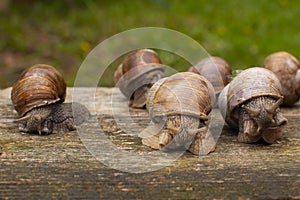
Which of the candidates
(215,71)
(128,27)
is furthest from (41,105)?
(128,27)

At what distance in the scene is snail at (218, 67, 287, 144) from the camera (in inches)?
77.2

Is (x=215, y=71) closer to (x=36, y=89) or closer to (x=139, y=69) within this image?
(x=139, y=69)

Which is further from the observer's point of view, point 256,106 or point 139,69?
point 139,69

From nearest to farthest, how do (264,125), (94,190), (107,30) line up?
(94,190), (264,125), (107,30)

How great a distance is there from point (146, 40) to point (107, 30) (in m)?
0.57

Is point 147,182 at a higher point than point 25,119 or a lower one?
lower

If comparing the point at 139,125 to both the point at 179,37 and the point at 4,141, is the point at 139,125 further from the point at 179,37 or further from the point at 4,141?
the point at 179,37

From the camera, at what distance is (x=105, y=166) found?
1.79m

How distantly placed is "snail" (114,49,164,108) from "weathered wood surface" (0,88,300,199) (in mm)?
436

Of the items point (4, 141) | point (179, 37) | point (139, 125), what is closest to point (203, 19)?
point (179, 37)

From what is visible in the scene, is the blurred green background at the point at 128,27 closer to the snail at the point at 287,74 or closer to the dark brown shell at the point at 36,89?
the snail at the point at 287,74

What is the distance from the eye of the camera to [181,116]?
6.21 feet

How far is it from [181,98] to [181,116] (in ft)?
0.22

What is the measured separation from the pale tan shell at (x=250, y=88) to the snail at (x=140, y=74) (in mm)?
495
